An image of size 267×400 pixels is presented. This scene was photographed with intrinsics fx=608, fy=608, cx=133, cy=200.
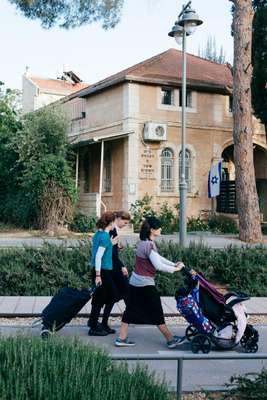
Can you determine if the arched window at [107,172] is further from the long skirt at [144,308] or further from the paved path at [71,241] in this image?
the long skirt at [144,308]

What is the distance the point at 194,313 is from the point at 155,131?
2064 centimetres

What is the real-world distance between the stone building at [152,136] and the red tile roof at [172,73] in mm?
49

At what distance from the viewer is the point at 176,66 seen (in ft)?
101

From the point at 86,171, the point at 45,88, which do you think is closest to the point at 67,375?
the point at 86,171

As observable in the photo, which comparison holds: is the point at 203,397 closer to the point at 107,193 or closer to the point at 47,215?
the point at 47,215

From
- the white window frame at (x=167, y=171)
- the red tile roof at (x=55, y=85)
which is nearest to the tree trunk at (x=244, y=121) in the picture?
the white window frame at (x=167, y=171)

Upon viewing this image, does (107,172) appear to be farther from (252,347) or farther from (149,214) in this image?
(252,347)

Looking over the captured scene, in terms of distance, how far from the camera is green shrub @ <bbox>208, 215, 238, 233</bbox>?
28.0m

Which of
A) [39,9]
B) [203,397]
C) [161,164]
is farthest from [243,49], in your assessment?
[203,397]

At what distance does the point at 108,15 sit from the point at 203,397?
19.4 m

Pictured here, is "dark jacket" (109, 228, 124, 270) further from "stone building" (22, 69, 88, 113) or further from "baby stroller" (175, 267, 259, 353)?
"stone building" (22, 69, 88, 113)

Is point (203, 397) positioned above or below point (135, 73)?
below

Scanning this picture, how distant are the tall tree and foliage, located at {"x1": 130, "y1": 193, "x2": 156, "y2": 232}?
6.31 meters

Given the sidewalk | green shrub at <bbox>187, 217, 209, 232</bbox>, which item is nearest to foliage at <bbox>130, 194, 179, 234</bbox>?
green shrub at <bbox>187, 217, 209, 232</bbox>
